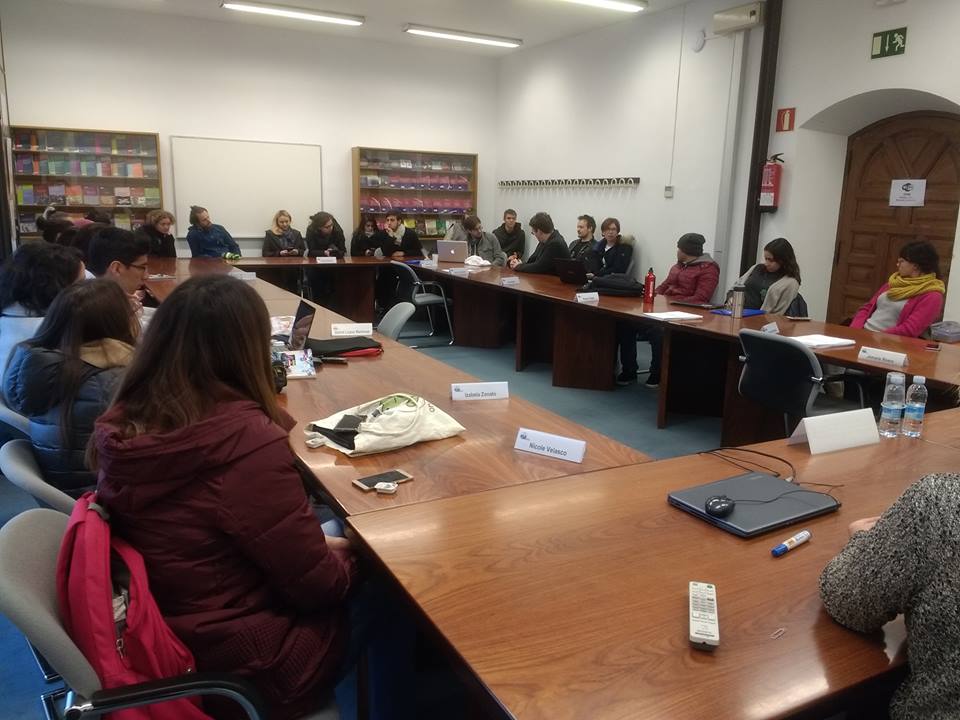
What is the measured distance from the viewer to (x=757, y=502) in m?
1.54

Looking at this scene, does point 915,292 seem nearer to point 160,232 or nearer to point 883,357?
point 883,357

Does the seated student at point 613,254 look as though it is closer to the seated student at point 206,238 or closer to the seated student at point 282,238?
the seated student at point 282,238

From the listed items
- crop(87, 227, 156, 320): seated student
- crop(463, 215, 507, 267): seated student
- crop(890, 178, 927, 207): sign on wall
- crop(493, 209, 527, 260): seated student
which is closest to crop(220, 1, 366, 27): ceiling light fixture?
crop(463, 215, 507, 267): seated student

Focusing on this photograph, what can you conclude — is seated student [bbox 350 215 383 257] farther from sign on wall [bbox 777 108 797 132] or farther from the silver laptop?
sign on wall [bbox 777 108 797 132]

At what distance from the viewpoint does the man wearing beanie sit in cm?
538

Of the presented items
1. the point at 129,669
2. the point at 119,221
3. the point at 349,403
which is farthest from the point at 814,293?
the point at 119,221

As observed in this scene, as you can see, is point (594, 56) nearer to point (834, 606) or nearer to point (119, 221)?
point (119, 221)

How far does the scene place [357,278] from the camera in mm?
7594

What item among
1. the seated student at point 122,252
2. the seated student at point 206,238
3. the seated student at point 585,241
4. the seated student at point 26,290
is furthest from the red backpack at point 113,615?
the seated student at point 206,238

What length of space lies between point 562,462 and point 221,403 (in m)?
0.91

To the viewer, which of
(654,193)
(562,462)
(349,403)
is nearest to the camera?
(562,462)

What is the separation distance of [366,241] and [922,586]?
7.98 metres

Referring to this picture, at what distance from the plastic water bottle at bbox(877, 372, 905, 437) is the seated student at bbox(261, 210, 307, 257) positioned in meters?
6.97

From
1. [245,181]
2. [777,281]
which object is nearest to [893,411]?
[777,281]
